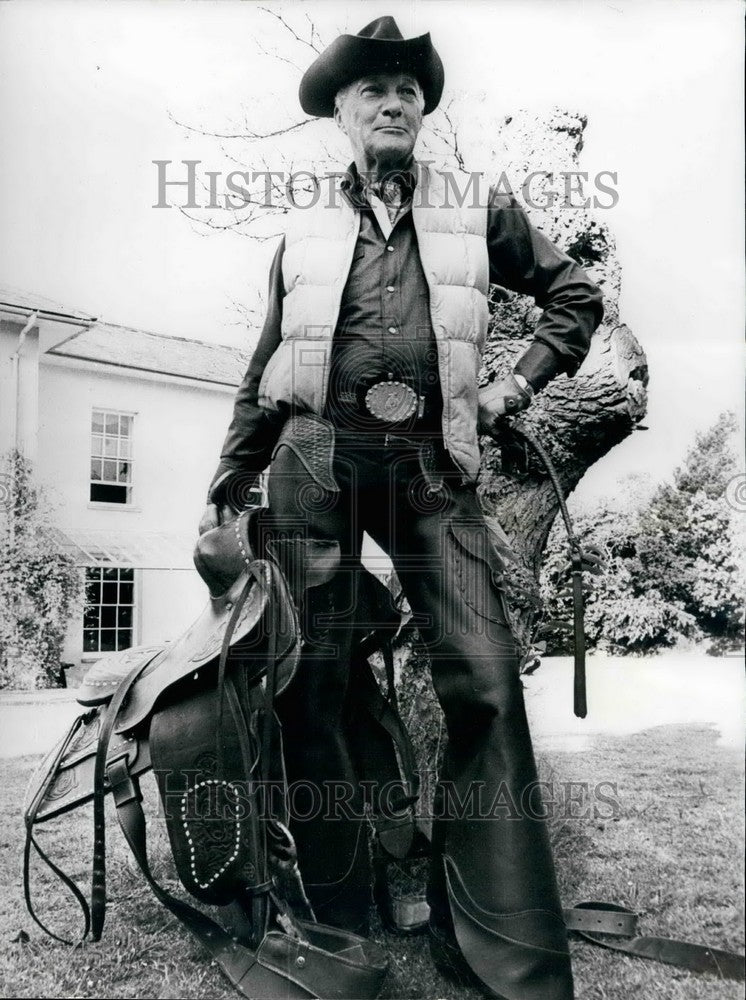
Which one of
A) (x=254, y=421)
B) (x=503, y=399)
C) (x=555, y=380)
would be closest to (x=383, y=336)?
(x=503, y=399)

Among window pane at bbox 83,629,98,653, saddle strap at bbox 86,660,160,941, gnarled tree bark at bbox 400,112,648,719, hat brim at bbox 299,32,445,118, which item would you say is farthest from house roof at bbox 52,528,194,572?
hat brim at bbox 299,32,445,118

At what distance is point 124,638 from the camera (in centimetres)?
263

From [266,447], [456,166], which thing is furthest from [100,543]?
[456,166]

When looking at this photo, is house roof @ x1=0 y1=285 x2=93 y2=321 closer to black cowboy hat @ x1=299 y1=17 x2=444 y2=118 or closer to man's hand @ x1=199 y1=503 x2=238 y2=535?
man's hand @ x1=199 y1=503 x2=238 y2=535

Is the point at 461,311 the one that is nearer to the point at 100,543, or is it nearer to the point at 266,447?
the point at 266,447

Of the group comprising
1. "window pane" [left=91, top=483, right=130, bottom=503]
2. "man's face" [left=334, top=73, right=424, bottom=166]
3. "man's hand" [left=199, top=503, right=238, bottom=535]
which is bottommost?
"man's hand" [left=199, top=503, right=238, bottom=535]

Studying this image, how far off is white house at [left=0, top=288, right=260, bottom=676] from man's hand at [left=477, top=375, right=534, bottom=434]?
74 centimetres

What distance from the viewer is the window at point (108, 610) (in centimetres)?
262

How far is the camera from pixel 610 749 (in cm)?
249

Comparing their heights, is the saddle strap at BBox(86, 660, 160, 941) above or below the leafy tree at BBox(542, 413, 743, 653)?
below

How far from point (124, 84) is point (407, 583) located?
1.72 metres

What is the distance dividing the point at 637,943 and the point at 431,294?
1.80 meters

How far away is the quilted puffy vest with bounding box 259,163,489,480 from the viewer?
89.0 inches

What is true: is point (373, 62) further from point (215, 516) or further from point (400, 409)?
point (215, 516)
